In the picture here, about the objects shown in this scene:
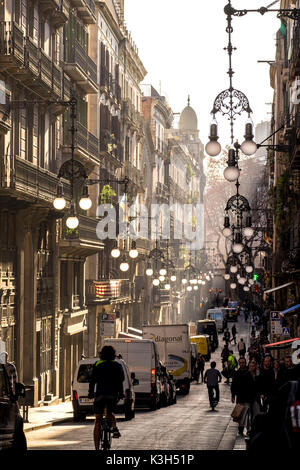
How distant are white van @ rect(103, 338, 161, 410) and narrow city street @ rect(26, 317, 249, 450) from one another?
1.71ft

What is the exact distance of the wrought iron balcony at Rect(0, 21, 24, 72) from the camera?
30062mm

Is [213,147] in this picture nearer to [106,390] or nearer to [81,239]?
[106,390]

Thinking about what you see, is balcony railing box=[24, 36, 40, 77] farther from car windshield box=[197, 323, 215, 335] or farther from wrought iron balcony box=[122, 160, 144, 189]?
car windshield box=[197, 323, 215, 335]

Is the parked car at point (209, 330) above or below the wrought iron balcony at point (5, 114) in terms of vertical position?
below

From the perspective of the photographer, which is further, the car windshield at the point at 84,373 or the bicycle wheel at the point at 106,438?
the car windshield at the point at 84,373

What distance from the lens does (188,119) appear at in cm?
16562

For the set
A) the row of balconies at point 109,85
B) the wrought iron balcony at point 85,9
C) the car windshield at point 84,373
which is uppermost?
the wrought iron balcony at point 85,9

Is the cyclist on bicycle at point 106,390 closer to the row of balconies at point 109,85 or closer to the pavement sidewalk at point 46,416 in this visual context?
the pavement sidewalk at point 46,416

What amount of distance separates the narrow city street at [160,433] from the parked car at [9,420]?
4.42 m

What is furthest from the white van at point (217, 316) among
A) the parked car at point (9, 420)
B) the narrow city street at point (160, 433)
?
the parked car at point (9, 420)

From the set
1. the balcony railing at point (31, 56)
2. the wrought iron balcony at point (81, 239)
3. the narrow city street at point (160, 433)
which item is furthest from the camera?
the wrought iron balcony at point (81, 239)

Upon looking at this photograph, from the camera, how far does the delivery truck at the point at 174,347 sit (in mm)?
45094

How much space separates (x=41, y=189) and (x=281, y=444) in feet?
91.2

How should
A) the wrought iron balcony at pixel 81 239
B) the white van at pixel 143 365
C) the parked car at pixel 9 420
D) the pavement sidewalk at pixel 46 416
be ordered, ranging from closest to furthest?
1. the parked car at pixel 9 420
2. the pavement sidewalk at pixel 46 416
3. the white van at pixel 143 365
4. the wrought iron balcony at pixel 81 239
